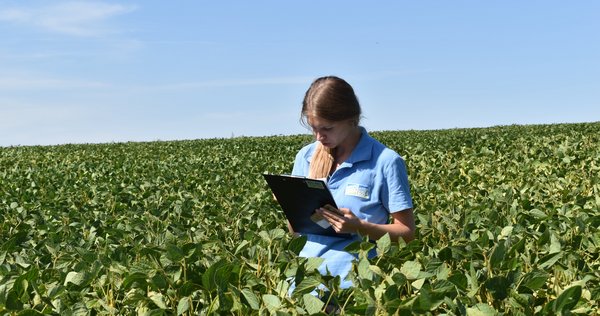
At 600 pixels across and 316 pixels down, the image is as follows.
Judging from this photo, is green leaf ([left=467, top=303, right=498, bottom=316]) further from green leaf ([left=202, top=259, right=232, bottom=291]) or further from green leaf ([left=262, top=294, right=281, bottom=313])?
green leaf ([left=202, top=259, right=232, bottom=291])

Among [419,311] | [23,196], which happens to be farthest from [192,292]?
[23,196]

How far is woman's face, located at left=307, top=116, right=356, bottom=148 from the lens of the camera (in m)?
3.96

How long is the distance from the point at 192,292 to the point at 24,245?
2.20m

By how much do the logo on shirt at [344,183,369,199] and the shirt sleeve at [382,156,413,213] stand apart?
12 cm

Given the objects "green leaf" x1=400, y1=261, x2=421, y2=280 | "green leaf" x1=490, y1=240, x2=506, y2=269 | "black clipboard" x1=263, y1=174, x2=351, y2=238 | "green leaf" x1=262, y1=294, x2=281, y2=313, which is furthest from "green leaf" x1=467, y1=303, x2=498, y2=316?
"black clipboard" x1=263, y1=174, x2=351, y2=238

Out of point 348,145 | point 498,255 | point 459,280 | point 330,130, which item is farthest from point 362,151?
point 459,280

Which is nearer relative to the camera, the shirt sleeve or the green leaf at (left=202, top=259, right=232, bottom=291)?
the green leaf at (left=202, top=259, right=232, bottom=291)

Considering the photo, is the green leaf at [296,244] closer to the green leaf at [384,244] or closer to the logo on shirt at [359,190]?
the green leaf at [384,244]

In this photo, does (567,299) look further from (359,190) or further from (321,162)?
(321,162)

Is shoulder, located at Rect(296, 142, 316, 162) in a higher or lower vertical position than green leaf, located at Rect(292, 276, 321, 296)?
higher

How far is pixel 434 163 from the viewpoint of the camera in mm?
12211

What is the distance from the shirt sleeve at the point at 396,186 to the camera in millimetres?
3969

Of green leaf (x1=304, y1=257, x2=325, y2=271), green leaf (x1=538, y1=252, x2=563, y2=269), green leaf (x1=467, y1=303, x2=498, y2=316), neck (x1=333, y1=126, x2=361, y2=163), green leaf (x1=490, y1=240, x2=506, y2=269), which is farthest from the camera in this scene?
neck (x1=333, y1=126, x2=361, y2=163)

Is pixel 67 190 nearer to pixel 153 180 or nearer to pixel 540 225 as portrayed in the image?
pixel 153 180
